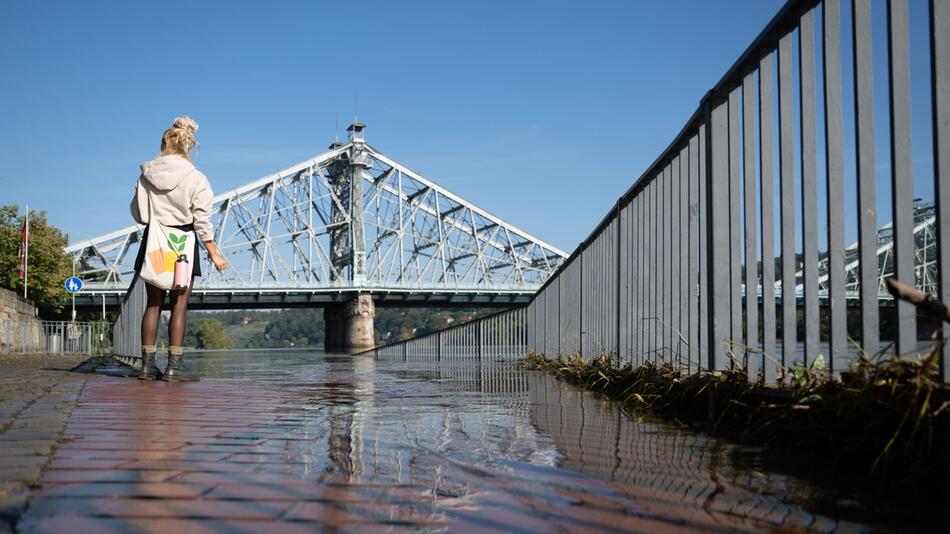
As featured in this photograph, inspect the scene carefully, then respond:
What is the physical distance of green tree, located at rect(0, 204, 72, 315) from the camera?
30203 mm

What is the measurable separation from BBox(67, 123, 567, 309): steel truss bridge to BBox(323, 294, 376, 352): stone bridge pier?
727 millimetres

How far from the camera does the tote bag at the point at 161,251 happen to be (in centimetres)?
439

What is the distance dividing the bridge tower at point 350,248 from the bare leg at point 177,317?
45.4 metres

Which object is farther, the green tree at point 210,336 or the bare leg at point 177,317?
the green tree at point 210,336

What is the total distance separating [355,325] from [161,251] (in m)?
47.2

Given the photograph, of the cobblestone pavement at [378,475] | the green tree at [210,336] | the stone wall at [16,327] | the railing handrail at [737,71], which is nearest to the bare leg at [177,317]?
the cobblestone pavement at [378,475]

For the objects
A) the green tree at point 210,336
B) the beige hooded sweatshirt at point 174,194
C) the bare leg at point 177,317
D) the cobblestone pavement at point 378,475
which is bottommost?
the green tree at point 210,336

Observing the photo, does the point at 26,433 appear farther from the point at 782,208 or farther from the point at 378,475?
the point at 782,208

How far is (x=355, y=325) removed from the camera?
51.2 m

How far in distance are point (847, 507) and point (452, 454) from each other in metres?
0.81

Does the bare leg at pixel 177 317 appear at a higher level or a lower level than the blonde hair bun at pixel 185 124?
lower

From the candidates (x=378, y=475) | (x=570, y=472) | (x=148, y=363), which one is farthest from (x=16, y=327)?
(x=570, y=472)

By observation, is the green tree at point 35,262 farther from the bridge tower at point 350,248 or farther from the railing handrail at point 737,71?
the railing handrail at point 737,71

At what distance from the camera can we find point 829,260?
1967 mm
